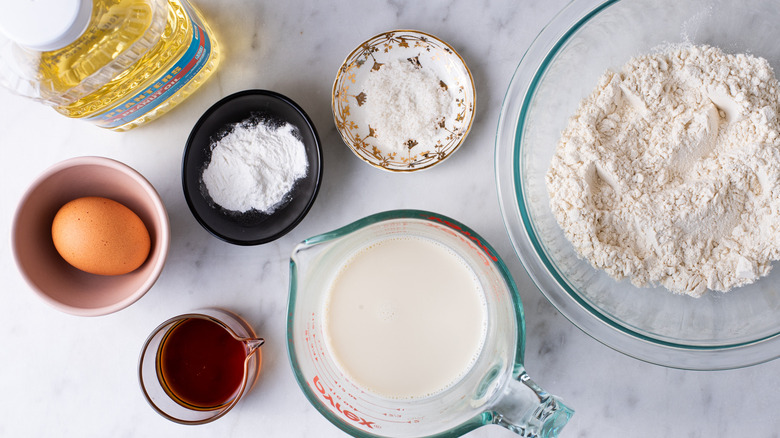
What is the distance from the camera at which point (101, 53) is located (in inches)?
38.5

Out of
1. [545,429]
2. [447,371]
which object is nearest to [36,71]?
[447,371]

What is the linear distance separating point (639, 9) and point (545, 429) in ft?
2.93

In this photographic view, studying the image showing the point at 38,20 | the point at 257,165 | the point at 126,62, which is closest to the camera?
the point at 38,20

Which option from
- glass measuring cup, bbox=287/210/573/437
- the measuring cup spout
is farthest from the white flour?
the measuring cup spout

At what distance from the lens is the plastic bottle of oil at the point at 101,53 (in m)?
0.89

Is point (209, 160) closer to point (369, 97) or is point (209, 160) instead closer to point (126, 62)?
point (126, 62)

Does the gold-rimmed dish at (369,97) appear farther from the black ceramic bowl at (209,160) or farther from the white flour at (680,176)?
the white flour at (680,176)

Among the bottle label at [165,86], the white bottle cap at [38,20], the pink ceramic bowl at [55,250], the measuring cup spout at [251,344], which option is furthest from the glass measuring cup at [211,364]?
the white bottle cap at [38,20]

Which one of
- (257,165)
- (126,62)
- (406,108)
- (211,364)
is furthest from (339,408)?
(126,62)

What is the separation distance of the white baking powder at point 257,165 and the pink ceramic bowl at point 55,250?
0.44 ft

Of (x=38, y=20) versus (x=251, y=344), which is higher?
(x=38, y=20)

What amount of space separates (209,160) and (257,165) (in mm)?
120

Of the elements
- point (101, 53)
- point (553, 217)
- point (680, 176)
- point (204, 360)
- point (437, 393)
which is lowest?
point (204, 360)

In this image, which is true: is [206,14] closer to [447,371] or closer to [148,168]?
[148,168]
